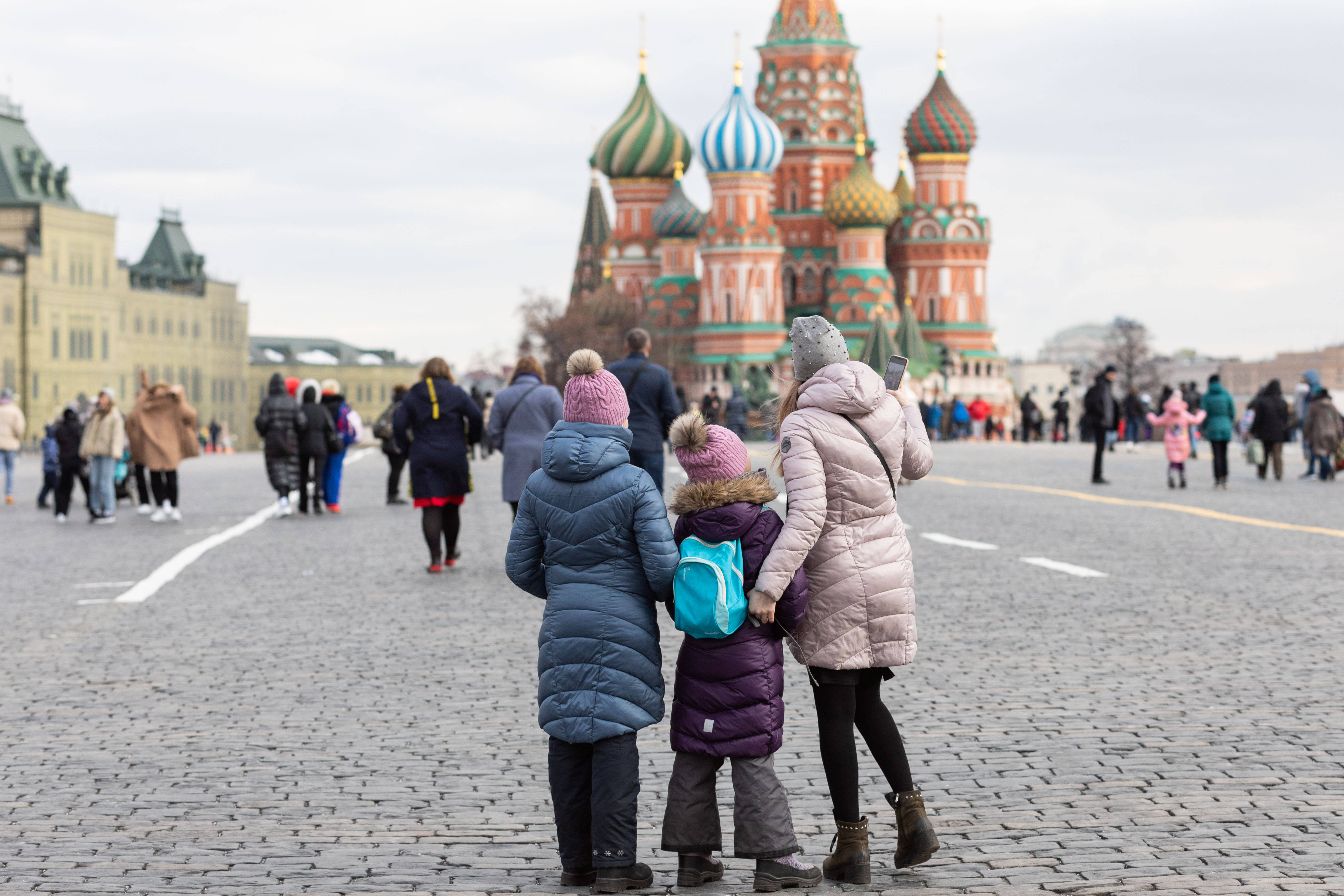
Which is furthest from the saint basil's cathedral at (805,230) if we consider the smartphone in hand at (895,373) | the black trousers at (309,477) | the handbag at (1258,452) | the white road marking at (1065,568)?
the smartphone in hand at (895,373)

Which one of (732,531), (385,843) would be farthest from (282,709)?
(732,531)

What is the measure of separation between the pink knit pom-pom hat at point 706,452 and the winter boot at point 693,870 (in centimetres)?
107

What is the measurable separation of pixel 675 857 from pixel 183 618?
6.88m

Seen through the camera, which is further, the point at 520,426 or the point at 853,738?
the point at 520,426

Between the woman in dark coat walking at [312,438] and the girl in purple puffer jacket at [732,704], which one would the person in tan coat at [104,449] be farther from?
the girl in purple puffer jacket at [732,704]

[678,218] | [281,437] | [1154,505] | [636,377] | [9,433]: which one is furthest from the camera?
[678,218]

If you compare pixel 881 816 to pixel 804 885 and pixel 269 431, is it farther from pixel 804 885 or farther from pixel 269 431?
pixel 269 431

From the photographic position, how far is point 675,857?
5730 mm

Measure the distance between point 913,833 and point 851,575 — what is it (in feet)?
2.50

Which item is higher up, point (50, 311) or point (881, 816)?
point (50, 311)

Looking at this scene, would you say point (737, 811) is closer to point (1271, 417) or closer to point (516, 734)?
point (516, 734)

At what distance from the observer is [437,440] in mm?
14336

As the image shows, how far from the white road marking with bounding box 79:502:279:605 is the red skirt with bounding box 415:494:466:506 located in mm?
1976

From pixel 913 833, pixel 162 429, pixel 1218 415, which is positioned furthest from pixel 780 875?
pixel 1218 415
